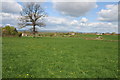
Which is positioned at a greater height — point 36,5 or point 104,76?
point 36,5

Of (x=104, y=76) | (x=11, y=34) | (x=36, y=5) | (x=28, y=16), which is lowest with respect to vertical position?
(x=104, y=76)

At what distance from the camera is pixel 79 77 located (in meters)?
5.83

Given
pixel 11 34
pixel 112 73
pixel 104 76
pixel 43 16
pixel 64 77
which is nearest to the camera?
pixel 64 77

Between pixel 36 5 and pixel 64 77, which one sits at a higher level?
pixel 36 5

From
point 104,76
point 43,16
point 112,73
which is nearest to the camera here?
point 104,76

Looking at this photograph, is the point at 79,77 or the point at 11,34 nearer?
the point at 79,77

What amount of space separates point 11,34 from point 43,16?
45.3 ft

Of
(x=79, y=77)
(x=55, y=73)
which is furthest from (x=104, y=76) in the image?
(x=55, y=73)

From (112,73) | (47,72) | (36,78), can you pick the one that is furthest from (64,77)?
(112,73)

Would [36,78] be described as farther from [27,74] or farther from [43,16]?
[43,16]

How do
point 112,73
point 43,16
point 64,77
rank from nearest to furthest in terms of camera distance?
point 64,77
point 112,73
point 43,16

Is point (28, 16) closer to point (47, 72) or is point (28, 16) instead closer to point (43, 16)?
point (43, 16)

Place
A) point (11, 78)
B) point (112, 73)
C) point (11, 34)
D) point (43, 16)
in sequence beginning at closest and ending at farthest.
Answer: point (11, 78) → point (112, 73) → point (11, 34) → point (43, 16)

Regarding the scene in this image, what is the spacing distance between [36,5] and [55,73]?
39.6 meters
